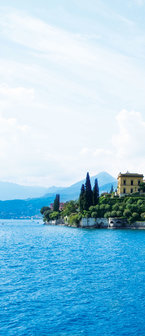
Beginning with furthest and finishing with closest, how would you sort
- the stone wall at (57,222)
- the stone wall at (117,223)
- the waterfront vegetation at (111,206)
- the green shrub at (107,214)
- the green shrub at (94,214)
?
the stone wall at (57,222), the green shrub at (94,214), the green shrub at (107,214), the stone wall at (117,223), the waterfront vegetation at (111,206)

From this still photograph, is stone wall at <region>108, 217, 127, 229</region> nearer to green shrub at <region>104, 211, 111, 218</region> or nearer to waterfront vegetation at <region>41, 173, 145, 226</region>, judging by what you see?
waterfront vegetation at <region>41, 173, 145, 226</region>

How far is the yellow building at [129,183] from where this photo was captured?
126562 mm

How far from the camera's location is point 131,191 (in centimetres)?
12688

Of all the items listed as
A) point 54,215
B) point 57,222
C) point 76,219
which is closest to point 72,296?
point 76,219

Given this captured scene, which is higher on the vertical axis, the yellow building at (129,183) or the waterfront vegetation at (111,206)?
→ the yellow building at (129,183)

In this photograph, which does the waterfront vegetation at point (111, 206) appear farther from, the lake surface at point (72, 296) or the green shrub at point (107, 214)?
the lake surface at point (72, 296)

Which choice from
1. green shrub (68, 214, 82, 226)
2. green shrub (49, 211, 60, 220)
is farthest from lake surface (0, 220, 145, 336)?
green shrub (49, 211, 60, 220)

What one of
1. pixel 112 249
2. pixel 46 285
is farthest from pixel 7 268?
pixel 112 249

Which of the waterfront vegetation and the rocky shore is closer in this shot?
the rocky shore

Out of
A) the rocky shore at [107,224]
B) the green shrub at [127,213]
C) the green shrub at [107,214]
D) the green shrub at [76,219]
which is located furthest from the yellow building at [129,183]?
the green shrub at [127,213]

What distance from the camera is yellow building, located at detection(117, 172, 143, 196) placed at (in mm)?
126562

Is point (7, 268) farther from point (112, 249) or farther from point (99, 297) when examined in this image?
point (112, 249)

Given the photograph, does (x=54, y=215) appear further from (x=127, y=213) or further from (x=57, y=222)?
(x=127, y=213)

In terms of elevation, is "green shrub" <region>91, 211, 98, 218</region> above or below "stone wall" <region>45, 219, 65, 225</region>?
above
